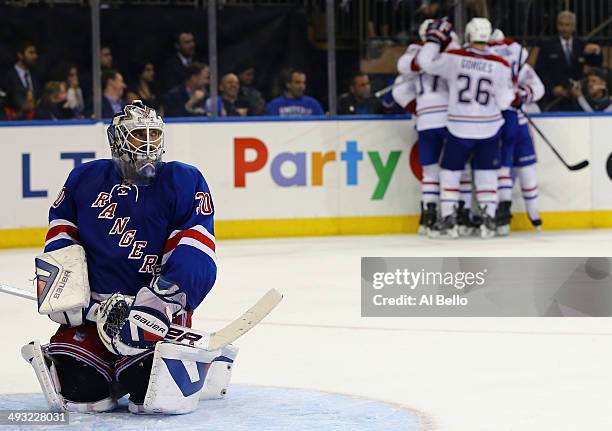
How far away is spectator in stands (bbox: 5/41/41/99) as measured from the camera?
8.88 metres

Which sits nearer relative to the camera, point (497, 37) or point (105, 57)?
point (105, 57)

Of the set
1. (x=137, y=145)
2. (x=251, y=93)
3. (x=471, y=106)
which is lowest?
(x=137, y=145)

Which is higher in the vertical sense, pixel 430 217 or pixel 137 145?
pixel 137 145

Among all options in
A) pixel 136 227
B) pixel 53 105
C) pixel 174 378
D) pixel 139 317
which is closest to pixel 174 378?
pixel 174 378

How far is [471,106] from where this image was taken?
922 cm

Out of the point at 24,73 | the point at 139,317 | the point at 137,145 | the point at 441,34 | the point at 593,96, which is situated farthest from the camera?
the point at 593,96

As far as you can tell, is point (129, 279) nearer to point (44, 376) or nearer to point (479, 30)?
point (44, 376)

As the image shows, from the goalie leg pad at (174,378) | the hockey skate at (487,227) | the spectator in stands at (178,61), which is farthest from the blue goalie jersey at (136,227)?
the hockey skate at (487,227)

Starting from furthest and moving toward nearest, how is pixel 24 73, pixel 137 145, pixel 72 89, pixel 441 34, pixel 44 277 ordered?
pixel 441 34, pixel 72 89, pixel 24 73, pixel 137 145, pixel 44 277

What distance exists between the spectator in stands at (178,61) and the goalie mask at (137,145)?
5.23m

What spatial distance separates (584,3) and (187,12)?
9.04 ft

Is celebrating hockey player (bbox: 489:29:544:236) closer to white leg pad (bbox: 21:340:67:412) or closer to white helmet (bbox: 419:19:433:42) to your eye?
white helmet (bbox: 419:19:433:42)

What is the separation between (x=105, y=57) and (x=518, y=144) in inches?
110

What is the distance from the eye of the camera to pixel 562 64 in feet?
32.6
